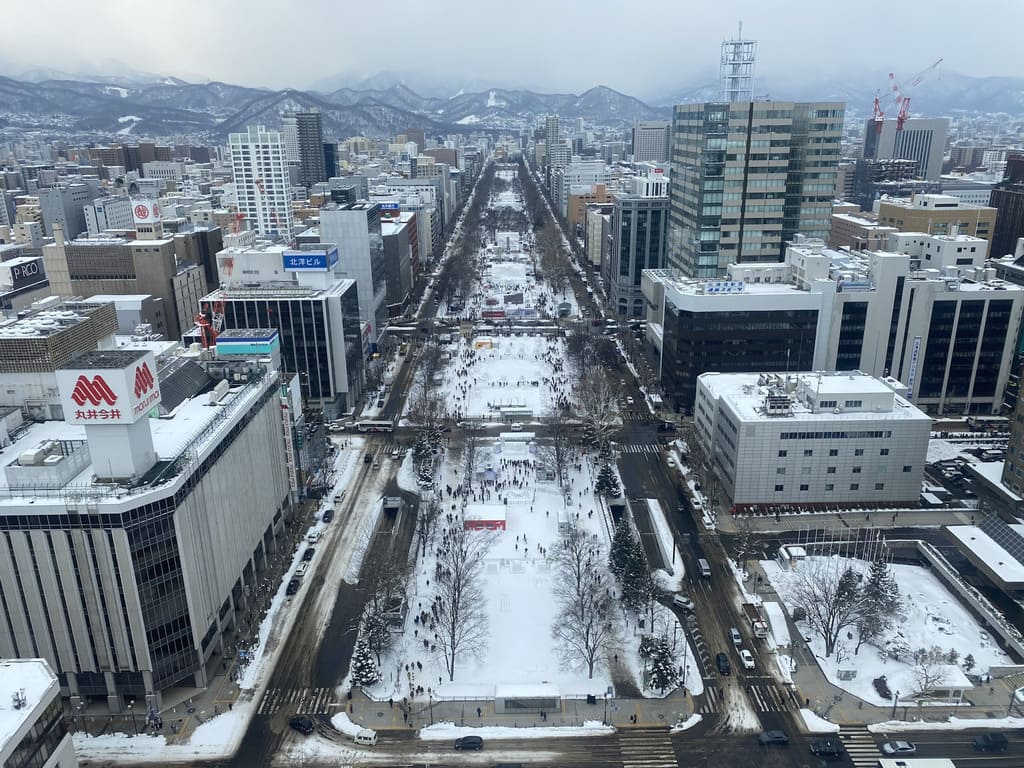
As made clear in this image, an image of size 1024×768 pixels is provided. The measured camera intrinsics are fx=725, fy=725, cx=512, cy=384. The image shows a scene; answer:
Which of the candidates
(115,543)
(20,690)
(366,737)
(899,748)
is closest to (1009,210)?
(899,748)

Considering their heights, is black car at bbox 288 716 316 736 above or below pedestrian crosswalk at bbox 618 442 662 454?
below

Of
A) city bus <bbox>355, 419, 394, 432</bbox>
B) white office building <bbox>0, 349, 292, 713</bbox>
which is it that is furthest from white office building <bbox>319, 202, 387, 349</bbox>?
white office building <bbox>0, 349, 292, 713</bbox>

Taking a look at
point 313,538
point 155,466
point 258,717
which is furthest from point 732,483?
point 155,466

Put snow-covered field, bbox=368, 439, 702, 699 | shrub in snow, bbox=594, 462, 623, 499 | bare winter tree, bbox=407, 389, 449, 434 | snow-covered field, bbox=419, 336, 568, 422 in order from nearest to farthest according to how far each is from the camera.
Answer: snow-covered field, bbox=368, 439, 702, 699
shrub in snow, bbox=594, 462, 623, 499
bare winter tree, bbox=407, 389, 449, 434
snow-covered field, bbox=419, 336, 568, 422

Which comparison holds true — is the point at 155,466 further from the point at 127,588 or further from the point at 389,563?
the point at 389,563

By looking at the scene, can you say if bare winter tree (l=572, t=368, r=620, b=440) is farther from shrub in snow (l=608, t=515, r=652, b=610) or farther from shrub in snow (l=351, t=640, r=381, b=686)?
shrub in snow (l=351, t=640, r=381, b=686)

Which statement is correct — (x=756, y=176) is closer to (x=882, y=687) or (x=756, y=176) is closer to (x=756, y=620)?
(x=756, y=620)
